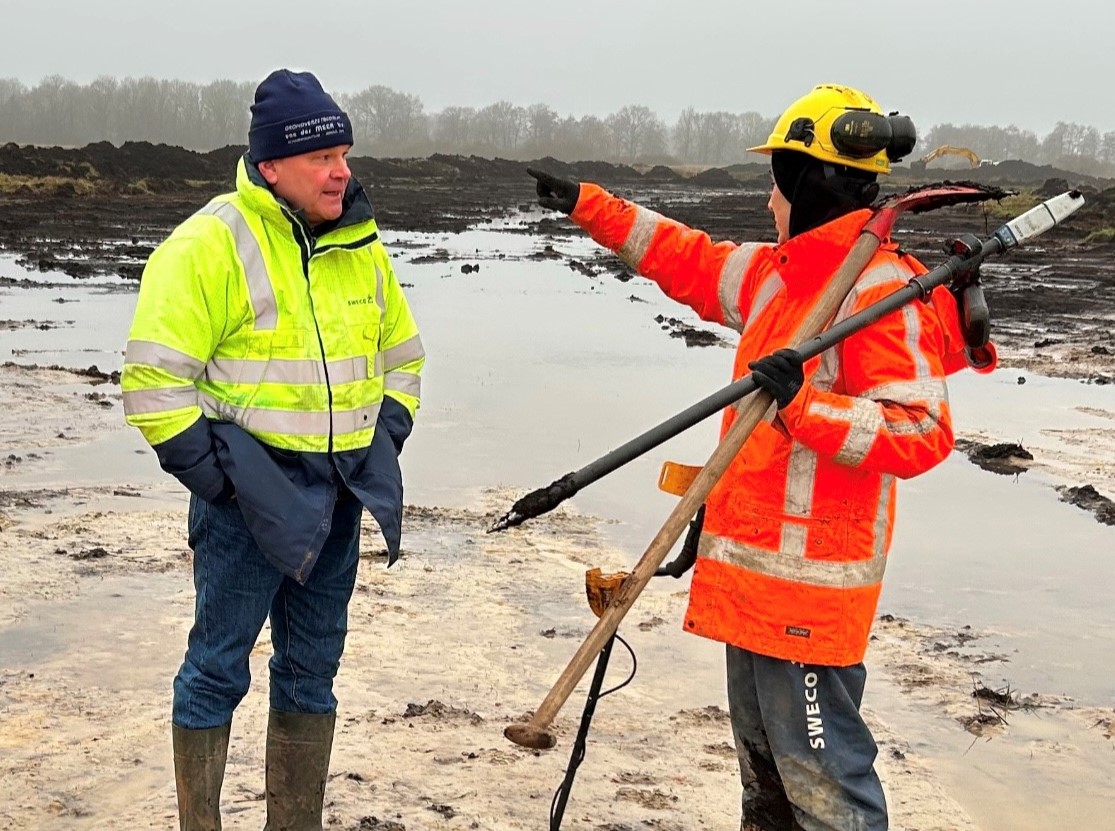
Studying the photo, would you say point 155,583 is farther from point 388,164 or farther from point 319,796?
point 388,164

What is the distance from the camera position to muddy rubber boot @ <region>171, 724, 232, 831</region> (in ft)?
9.07

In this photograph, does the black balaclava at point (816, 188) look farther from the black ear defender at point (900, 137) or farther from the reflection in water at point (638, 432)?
the reflection in water at point (638, 432)

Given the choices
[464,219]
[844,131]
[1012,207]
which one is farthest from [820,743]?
[1012,207]

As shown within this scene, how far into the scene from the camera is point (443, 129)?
14062cm

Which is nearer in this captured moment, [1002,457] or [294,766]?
[294,766]

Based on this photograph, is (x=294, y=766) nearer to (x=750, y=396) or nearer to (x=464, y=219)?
(x=750, y=396)

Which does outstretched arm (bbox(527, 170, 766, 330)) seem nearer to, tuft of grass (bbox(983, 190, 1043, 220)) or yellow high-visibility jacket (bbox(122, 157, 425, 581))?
yellow high-visibility jacket (bbox(122, 157, 425, 581))

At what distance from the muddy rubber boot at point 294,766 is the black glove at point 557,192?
4.54 ft

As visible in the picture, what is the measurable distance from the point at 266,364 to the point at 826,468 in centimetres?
121

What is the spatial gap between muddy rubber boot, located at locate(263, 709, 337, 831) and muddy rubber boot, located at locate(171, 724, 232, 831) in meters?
0.18

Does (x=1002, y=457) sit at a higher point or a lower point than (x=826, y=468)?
lower

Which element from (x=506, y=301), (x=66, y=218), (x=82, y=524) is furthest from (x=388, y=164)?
(x=82, y=524)

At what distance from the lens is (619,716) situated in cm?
414

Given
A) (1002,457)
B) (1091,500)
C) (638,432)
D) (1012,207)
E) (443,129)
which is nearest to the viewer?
(1091,500)
